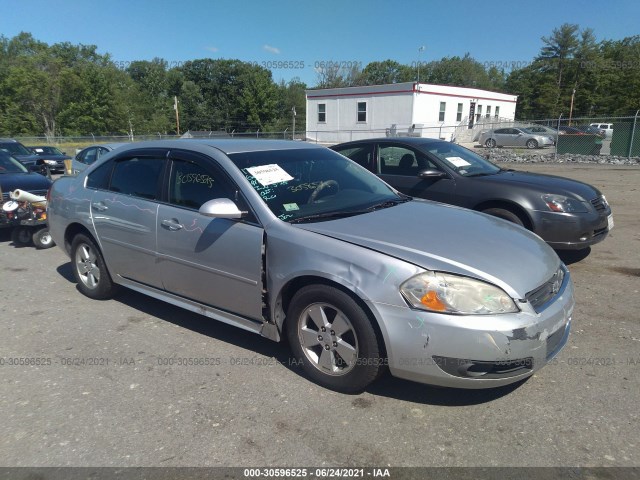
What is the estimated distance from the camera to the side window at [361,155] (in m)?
6.89

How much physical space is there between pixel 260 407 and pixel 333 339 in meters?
0.64

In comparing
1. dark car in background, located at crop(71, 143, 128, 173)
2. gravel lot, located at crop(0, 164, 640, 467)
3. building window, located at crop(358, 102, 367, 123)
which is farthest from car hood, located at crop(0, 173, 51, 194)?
building window, located at crop(358, 102, 367, 123)

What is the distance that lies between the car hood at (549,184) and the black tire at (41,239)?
666 centimetres

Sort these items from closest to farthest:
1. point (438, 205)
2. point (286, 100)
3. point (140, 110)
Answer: point (438, 205), point (140, 110), point (286, 100)

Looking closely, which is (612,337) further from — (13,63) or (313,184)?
(13,63)

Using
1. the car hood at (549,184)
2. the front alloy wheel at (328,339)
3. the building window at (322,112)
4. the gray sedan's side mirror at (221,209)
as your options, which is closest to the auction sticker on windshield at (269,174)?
the gray sedan's side mirror at (221,209)

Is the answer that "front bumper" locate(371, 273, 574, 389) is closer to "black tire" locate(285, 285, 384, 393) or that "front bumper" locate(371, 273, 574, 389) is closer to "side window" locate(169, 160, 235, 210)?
"black tire" locate(285, 285, 384, 393)

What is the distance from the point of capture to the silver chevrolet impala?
2729mm

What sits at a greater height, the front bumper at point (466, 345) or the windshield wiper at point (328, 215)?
the windshield wiper at point (328, 215)

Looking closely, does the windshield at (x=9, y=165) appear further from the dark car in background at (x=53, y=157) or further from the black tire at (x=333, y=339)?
the dark car in background at (x=53, y=157)

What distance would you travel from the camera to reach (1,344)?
4.01 meters

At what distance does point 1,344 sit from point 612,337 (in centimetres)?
518

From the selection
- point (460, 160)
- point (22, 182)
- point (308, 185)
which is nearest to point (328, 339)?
point (308, 185)

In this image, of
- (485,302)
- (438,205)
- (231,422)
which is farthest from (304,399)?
(438,205)
